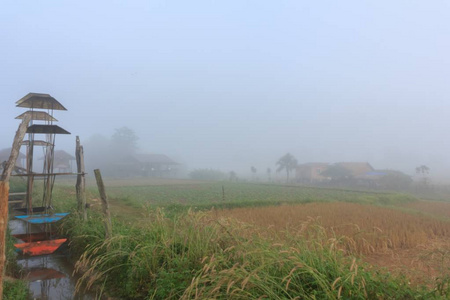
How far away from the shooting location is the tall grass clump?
279 centimetres

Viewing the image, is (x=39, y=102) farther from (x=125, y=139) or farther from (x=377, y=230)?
(x=125, y=139)

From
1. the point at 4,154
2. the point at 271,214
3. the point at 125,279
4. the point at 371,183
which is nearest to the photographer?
the point at 125,279

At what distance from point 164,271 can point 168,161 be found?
55581mm

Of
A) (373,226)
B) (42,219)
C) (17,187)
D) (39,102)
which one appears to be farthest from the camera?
(17,187)

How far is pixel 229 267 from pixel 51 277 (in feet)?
13.2

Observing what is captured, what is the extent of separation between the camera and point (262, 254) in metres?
3.35

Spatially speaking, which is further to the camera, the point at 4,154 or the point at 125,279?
the point at 4,154

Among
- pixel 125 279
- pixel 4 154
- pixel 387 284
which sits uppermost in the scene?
pixel 4 154

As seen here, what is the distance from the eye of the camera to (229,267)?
3645mm

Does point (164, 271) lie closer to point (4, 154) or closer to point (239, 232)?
point (239, 232)

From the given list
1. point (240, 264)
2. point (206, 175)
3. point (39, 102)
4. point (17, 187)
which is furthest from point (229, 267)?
point (206, 175)

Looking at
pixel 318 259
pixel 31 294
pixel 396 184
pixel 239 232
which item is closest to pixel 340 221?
pixel 239 232

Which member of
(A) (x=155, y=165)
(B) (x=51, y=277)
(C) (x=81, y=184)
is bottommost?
(B) (x=51, y=277)

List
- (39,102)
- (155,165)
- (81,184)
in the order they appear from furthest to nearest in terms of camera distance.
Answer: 1. (155,165)
2. (39,102)
3. (81,184)
